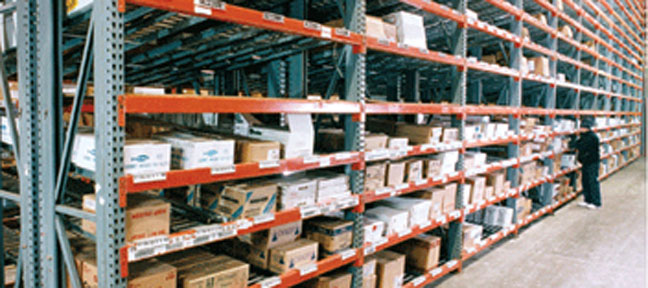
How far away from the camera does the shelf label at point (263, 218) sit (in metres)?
2.82

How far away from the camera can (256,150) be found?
113 inches

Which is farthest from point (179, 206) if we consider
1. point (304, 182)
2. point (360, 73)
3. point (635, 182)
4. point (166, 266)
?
point (635, 182)

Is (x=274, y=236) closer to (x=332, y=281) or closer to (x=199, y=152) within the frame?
(x=332, y=281)

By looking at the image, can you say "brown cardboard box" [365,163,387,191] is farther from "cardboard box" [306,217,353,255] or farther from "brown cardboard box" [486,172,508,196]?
"brown cardboard box" [486,172,508,196]

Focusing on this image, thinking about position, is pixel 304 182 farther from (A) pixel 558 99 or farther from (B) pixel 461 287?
(A) pixel 558 99

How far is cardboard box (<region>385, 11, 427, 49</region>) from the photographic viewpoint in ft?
13.3

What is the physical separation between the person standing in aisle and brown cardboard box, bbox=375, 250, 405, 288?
20.4 ft

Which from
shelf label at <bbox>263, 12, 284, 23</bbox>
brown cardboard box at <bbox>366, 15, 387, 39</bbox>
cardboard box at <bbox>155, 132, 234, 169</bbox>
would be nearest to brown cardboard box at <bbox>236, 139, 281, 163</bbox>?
cardboard box at <bbox>155, 132, 234, 169</bbox>

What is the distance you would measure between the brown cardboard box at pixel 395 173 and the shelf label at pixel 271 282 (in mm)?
1566

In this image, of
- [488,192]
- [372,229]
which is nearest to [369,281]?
[372,229]

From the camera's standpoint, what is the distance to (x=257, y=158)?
9.43 ft

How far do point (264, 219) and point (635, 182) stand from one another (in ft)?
40.7

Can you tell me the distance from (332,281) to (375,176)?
1.01 m

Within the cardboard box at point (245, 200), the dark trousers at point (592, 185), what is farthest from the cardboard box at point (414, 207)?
the dark trousers at point (592, 185)
